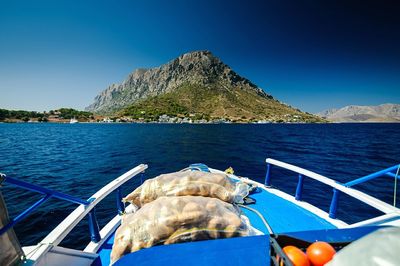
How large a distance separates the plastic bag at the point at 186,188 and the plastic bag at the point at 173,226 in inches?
22.6

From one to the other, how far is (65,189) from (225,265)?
50.2ft

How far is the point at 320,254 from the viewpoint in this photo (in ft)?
5.48

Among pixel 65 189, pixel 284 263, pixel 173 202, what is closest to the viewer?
pixel 284 263

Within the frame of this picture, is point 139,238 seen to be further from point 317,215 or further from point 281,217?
point 317,215

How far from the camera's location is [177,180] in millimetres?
3811

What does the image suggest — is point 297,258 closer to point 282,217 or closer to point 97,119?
point 282,217

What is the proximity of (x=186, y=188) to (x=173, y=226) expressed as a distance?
0.91 metres

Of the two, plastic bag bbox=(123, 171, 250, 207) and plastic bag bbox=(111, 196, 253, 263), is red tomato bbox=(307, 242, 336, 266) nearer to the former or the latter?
plastic bag bbox=(111, 196, 253, 263)

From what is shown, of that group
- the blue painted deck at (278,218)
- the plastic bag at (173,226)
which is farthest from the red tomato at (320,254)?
the blue painted deck at (278,218)

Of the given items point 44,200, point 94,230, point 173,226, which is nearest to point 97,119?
point 94,230

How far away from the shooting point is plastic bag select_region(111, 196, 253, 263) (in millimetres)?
2760

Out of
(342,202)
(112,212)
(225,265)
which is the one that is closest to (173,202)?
(225,265)

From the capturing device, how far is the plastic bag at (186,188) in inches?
145

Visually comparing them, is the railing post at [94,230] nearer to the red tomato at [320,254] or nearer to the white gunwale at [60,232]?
the white gunwale at [60,232]
